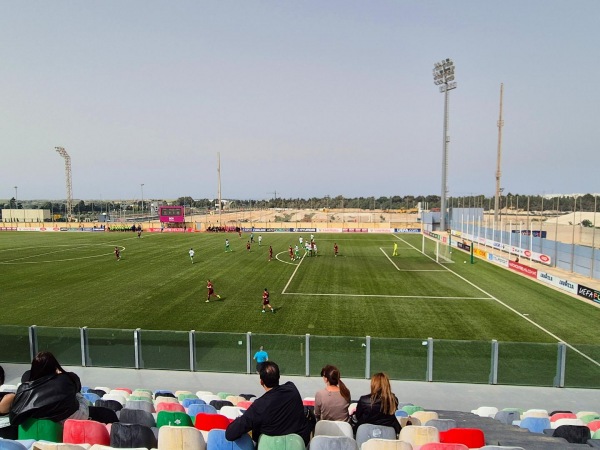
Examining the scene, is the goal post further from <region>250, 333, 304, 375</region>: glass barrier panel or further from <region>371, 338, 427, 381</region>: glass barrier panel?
<region>250, 333, 304, 375</region>: glass barrier panel

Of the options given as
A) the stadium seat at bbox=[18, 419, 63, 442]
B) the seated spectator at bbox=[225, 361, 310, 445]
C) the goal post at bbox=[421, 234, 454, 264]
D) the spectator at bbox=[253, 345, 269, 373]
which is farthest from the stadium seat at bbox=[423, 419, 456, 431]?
the goal post at bbox=[421, 234, 454, 264]

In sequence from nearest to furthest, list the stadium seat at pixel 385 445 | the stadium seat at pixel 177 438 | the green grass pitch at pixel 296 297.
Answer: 1. the stadium seat at pixel 385 445
2. the stadium seat at pixel 177 438
3. the green grass pitch at pixel 296 297

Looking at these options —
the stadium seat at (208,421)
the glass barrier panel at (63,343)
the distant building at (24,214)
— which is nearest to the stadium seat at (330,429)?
the stadium seat at (208,421)

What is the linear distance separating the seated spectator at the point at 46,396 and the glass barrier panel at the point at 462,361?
8963 millimetres

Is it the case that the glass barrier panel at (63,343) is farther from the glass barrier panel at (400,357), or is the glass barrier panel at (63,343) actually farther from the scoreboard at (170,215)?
the scoreboard at (170,215)

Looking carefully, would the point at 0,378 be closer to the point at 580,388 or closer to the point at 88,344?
the point at 88,344

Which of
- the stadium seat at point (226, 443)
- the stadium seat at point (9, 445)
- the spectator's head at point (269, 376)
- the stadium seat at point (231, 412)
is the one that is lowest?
the stadium seat at point (231, 412)

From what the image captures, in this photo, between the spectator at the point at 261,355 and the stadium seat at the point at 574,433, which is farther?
the spectator at the point at 261,355

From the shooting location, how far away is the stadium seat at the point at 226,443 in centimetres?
472

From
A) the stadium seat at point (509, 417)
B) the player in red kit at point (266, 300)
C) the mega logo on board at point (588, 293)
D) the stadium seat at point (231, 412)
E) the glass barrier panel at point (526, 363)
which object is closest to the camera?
the stadium seat at point (231, 412)

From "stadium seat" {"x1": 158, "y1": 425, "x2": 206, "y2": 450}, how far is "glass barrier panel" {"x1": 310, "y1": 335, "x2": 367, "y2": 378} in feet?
24.5

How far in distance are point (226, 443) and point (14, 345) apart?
434 inches

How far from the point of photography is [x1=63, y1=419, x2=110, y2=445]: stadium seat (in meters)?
4.95

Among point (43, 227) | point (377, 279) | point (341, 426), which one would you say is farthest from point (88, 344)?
point (43, 227)
